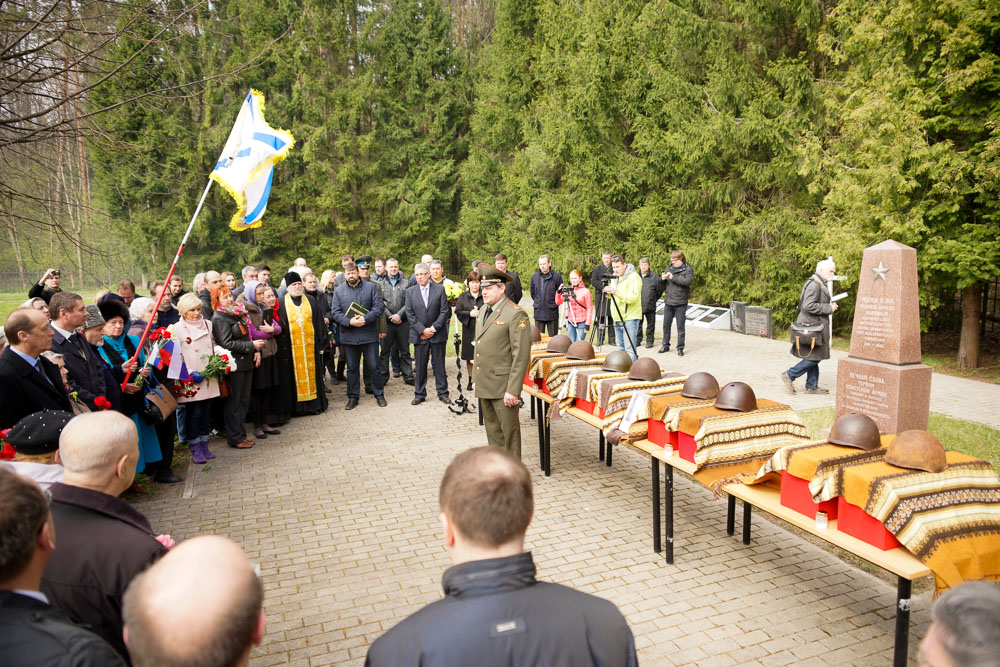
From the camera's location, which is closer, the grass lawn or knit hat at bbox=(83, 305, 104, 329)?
knit hat at bbox=(83, 305, 104, 329)

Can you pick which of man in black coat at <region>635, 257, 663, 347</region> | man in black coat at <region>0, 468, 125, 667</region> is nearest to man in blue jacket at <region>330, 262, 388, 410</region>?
man in black coat at <region>635, 257, 663, 347</region>

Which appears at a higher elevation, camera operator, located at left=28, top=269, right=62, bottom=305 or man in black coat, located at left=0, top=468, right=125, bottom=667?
camera operator, located at left=28, top=269, right=62, bottom=305

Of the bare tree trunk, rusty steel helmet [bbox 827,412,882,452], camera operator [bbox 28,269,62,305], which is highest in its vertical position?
camera operator [bbox 28,269,62,305]

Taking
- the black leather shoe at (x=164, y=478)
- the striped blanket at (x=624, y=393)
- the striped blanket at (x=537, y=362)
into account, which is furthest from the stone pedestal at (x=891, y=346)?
the black leather shoe at (x=164, y=478)

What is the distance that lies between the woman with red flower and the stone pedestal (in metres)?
6.95

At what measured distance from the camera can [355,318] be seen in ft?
32.4

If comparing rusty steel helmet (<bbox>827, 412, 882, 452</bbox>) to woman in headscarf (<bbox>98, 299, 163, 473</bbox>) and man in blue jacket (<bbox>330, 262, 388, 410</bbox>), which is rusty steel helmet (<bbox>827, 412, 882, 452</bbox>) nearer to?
woman in headscarf (<bbox>98, 299, 163, 473</bbox>)

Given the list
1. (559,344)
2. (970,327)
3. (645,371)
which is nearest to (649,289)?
(970,327)

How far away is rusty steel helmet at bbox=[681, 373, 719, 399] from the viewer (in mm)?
5137

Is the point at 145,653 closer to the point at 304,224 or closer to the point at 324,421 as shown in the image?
the point at 324,421

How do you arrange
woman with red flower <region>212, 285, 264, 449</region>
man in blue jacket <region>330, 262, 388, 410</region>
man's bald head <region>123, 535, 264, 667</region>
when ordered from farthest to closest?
man in blue jacket <region>330, 262, 388, 410</region> → woman with red flower <region>212, 285, 264, 449</region> → man's bald head <region>123, 535, 264, 667</region>

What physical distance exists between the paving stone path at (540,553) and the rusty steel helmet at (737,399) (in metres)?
1.29

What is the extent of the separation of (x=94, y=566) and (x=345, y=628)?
232cm

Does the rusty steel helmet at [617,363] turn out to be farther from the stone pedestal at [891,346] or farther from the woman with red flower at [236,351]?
the woman with red flower at [236,351]
